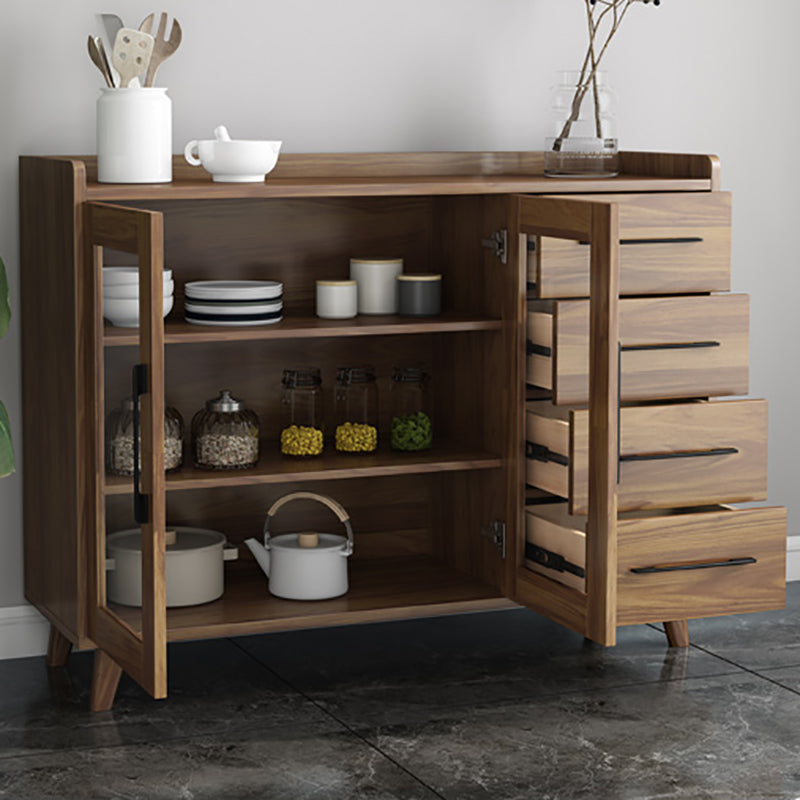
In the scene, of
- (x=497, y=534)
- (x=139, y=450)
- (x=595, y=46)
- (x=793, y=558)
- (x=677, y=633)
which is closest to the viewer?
(x=139, y=450)

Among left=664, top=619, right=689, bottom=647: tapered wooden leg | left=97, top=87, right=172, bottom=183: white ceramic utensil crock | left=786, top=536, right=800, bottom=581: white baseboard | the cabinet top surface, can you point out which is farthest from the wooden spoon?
left=786, top=536, right=800, bottom=581: white baseboard

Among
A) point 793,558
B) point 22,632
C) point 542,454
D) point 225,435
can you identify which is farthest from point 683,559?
point 22,632

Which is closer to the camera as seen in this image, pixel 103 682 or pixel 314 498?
pixel 103 682

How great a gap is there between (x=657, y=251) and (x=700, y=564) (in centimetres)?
63

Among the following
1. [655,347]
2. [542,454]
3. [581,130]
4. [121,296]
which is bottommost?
[542,454]

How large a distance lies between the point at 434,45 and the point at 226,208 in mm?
635

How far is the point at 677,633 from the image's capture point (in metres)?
3.31

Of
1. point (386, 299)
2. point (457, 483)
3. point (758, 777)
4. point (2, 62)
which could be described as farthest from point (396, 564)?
point (2, 62)

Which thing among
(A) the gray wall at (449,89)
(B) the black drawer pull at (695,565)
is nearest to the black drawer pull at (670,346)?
(B) the black drawer pull at (695,565)

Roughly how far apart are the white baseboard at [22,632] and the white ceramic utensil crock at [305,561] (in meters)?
0.49

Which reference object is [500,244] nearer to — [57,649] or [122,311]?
[122,311]

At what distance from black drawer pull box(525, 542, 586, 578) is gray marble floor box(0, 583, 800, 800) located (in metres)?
0.25

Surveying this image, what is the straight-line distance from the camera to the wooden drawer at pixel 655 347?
289 cm

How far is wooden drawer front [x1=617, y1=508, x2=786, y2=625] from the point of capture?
2943 mm
